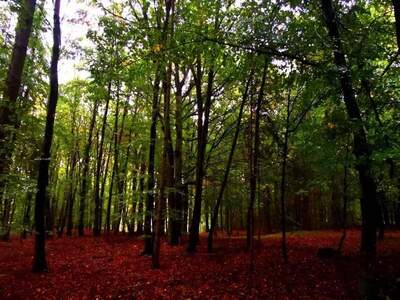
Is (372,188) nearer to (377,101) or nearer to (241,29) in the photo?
(377,101)

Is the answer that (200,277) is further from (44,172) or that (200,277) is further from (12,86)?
(12,86)

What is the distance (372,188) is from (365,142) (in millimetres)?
2338

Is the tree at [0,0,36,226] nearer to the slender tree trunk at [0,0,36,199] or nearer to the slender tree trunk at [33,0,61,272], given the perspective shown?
the slender tree trunk at [0,0,36,199]

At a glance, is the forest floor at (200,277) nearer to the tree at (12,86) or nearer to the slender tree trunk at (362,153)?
the slender tree trunk at (362,153)

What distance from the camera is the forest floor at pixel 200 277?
403 inches

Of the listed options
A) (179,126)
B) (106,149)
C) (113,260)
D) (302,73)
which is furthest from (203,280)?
(106,149)

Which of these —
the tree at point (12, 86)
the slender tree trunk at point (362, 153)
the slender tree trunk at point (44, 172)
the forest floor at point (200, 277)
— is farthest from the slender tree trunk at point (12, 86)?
the slender tree trunk at point (362, 153)

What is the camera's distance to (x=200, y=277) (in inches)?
463

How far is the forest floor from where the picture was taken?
10.2 m

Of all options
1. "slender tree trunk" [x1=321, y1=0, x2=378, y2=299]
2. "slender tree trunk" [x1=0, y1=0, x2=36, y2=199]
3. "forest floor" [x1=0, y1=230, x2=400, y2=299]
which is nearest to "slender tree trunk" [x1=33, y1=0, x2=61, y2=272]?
"forest floor" [x1=0, y1=230, x2=400, y2=299]

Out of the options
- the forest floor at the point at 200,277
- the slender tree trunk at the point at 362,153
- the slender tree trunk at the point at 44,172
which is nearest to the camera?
Answer: the slender tree trunk at the point at 362,153

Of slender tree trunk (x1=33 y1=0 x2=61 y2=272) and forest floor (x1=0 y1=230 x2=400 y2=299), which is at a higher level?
slender tree trunk (x1=33 y1=0 x2=61 y2=272)

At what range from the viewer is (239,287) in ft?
35.1

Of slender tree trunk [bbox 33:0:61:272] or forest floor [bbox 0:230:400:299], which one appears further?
slender tree trunk [bbox 33:0:61:272]
